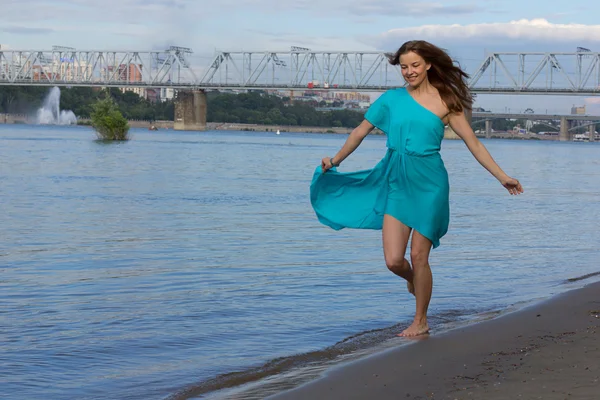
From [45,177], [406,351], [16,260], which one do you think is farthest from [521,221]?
[45,177]

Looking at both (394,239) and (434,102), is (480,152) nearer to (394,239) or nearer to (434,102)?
(434,102)

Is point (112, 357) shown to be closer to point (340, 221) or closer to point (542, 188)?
point (340, 221)

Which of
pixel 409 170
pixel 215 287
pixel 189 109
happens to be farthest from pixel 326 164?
pixel 189 109

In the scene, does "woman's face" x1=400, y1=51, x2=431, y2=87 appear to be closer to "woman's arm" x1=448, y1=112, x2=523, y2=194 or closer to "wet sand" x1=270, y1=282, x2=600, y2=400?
"woman's arm" x1=448, y1=112, x2=523, y2=194

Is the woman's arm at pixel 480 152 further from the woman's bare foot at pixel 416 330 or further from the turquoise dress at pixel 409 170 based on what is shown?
the woman's bare foot at pixel 416 330

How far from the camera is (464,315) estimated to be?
316 inches

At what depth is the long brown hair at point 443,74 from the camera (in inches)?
243

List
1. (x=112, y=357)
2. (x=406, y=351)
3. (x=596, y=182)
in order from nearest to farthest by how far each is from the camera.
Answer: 1. (x=406, y=351)
2. (x=112, y=357)
3. (x=596, y=182)

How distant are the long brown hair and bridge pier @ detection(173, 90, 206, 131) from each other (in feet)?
491

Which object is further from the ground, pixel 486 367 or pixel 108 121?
pixel 108 121

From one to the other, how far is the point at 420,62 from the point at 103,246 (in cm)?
759

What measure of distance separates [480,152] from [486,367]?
4.91 feet

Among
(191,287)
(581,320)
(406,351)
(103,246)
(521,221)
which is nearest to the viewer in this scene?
(406,351)

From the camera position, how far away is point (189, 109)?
510ft
